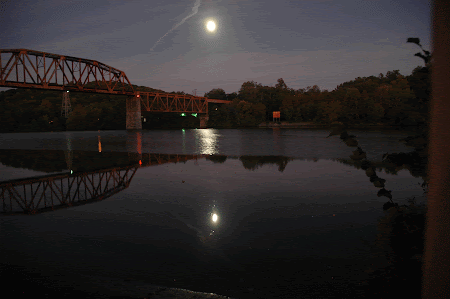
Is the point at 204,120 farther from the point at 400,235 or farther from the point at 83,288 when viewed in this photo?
the point at 83,288


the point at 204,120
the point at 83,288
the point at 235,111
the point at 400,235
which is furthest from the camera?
the point at 204,120

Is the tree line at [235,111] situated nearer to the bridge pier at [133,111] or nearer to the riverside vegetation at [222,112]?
the riverside vegetation at [222,112]

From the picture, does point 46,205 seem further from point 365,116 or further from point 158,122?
point 158,122

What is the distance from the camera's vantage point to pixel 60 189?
9.54 metres

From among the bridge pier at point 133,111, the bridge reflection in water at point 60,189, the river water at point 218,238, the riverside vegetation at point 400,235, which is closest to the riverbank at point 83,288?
the river water at point 218,238

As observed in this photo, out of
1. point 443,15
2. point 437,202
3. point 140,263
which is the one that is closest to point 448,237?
point 437,202

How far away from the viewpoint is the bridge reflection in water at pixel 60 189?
7.65m

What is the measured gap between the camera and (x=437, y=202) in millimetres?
1592

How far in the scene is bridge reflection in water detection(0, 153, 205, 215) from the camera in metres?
7.65

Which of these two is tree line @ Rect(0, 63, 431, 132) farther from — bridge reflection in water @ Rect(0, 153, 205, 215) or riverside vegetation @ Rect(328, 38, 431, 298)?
riverside vegetation @ Rect(328, 38, 431, 298)

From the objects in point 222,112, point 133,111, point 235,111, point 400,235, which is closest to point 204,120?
point 222,112

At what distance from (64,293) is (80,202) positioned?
4856 mm

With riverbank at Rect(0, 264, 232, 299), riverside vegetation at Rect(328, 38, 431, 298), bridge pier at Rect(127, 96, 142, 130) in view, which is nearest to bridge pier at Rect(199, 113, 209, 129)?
bridge pier at Rect(127, 96, 142, 130)

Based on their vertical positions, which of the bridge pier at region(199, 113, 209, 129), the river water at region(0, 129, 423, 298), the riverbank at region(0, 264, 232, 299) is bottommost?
the river water at region(0, 129, 423, 298)
